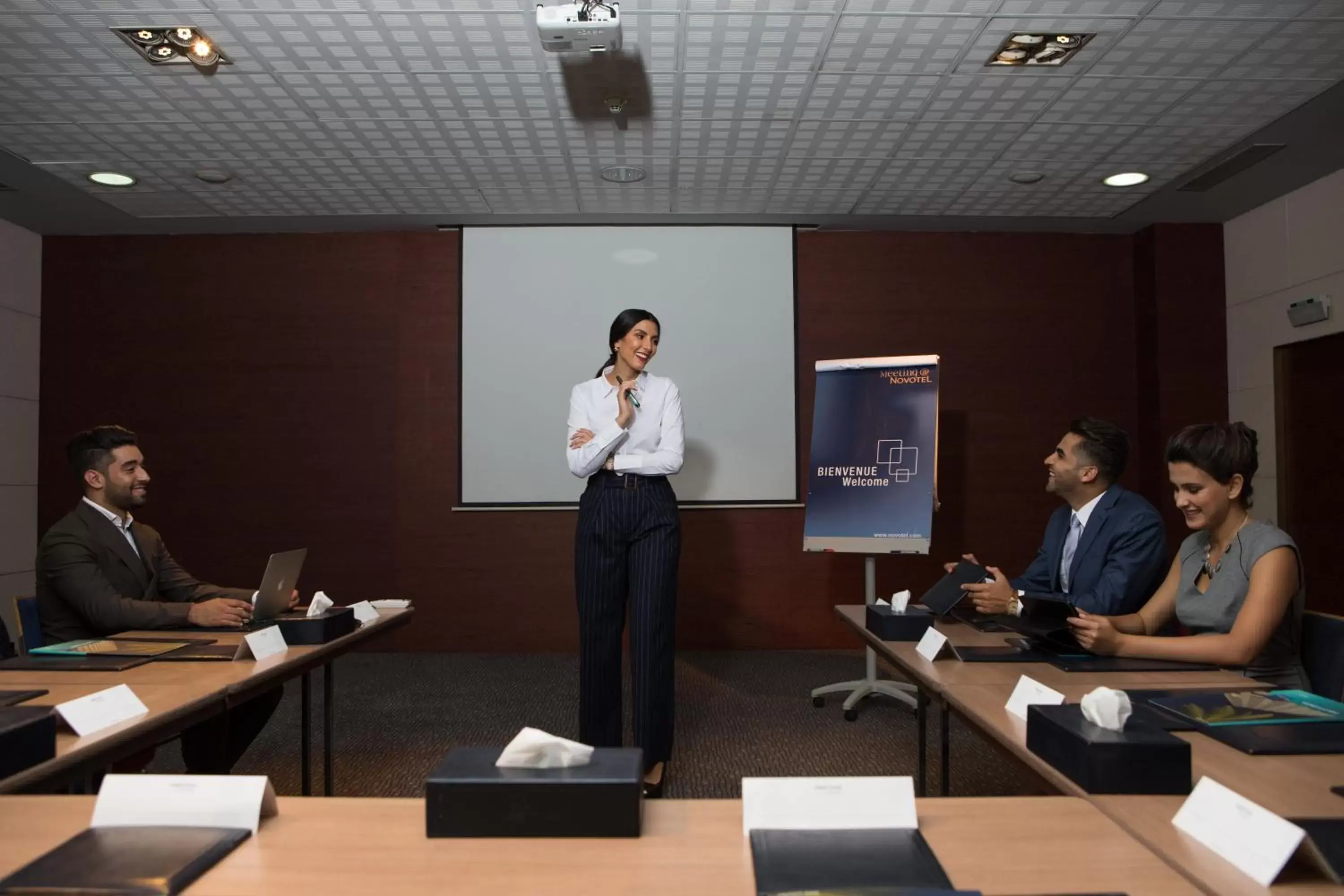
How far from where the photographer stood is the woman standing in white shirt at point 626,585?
9.30 feet

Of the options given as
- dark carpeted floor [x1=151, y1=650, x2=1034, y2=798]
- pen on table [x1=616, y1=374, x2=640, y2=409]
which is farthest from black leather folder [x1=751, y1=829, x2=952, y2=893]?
pen on table [x1=616, y1=374, x2=640, y2=409]

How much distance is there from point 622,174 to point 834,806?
4071 millimetres

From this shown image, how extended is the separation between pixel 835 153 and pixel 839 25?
1.21 meters

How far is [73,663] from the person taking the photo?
74.1 inches

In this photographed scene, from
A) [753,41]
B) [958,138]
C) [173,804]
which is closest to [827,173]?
[958,138]

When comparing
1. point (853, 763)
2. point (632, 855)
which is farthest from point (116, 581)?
point (853, 763)

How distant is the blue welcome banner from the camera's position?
4.16 meters

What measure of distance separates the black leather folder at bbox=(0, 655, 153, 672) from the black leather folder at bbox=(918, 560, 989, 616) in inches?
75.1

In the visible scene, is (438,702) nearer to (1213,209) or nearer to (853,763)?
(853,763)

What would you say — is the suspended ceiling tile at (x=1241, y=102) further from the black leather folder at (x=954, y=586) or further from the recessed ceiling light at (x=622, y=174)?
the black leather folder at (x=954, y=586)

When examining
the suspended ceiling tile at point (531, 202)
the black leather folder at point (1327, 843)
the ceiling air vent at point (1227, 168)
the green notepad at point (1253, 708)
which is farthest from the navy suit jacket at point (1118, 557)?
→ the suspended ceiling tile at point (531, 202)

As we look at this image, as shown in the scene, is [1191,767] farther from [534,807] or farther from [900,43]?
[900,43]

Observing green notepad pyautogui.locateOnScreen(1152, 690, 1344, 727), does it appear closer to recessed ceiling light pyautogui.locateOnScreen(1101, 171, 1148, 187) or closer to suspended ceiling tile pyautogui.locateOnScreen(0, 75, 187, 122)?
recessed ceiling light pyautogui.locateOnScreen(1101, 171, 1148, 187)

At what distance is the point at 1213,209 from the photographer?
17.1ft
